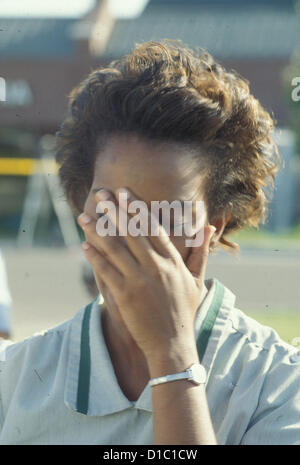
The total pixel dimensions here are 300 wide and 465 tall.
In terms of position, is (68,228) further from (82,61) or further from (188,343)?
(188,343)

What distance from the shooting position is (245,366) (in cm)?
128

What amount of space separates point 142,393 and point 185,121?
562 mm

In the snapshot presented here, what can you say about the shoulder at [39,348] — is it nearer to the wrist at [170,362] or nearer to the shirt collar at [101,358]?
the shirt collar at [101,358]

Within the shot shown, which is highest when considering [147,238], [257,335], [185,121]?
[185,121]

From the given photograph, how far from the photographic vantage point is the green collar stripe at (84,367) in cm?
131

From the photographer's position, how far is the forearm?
1.07 metres

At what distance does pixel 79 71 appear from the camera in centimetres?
1331

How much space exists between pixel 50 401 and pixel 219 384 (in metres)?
0.35

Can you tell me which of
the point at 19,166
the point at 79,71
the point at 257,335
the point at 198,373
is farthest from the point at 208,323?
the point at 79,71

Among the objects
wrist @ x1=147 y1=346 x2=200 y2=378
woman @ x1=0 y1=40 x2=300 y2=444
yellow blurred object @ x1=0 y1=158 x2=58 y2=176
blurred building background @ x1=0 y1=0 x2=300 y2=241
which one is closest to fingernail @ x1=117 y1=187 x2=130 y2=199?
woman @ x1=0 y1=40 x2=300 y2=444

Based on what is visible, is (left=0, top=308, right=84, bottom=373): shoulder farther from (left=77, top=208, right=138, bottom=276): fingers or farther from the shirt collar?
(left=77, top=208, right=138, bottom=276): fingers

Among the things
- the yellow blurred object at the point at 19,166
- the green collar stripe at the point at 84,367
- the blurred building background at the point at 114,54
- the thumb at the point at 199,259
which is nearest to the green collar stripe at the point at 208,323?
the thumb at the point at 199,259

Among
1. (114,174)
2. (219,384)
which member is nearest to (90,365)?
(219,384)

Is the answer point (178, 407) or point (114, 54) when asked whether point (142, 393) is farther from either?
point (114, 54)
